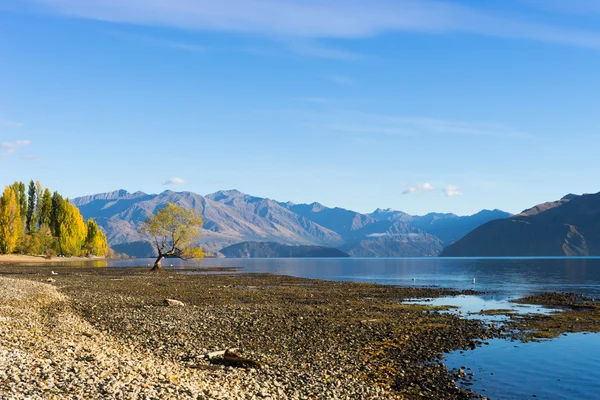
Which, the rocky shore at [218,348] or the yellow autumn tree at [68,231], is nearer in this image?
the rocky shore at [218,348]

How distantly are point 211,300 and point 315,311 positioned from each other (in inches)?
508

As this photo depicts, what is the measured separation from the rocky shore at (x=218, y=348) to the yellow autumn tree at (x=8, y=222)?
114 metres

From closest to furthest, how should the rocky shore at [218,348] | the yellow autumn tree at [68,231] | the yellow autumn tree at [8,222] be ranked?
the rocky shore at [218,348] < the yellow autumn tree at [8,222] < the yellow autumn tree at [68,231]

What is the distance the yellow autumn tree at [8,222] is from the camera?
147250 mm

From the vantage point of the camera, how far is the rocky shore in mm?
18906

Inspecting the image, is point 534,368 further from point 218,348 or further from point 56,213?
point 56,213

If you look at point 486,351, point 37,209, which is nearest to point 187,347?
point 486,351

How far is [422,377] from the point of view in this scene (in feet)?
82.2

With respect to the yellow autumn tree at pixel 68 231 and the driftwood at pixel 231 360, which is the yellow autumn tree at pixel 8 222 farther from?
the driftwood at pixel 231 360

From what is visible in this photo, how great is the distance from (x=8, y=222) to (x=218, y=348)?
145m

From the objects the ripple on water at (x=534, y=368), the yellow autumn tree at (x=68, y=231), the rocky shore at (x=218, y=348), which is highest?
the yellow autumn tree at (x=68, y=231)

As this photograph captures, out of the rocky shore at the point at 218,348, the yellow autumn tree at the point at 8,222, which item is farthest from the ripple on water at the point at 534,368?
the yellow autumn tree at the point at 8,222

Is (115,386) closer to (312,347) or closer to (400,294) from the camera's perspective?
(312,347)

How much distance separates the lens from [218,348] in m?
28.1
